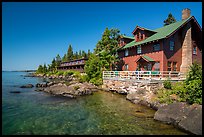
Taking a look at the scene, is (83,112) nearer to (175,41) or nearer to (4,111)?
(4,111)

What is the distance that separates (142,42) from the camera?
2519 cm

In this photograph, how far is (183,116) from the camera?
9844 mm

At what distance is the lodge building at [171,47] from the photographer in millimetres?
22625

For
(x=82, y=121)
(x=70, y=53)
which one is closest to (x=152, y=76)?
(x=82, y=121)

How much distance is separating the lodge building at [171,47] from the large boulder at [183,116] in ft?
40.4

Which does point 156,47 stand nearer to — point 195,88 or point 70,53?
point 195,88

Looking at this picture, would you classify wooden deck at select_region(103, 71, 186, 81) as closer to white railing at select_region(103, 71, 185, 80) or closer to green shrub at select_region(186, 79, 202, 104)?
white railing at select_region(103, 71, 185, 80)

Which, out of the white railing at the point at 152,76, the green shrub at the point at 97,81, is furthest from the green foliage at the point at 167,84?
the green shrub at the point at 97,81

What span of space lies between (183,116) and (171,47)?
50.9ft

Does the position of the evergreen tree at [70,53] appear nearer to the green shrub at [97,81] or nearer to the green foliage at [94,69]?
the green foliage at [94,69]

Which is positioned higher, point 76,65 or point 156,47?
point 156,47

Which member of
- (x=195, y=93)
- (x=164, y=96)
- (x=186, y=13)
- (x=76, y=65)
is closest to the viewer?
(x=195, y=93)

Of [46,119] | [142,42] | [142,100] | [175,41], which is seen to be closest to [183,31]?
[175,41]

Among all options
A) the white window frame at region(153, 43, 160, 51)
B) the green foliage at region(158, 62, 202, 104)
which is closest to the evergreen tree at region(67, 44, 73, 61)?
the white window frame at region(153, 43, 160, 51)
